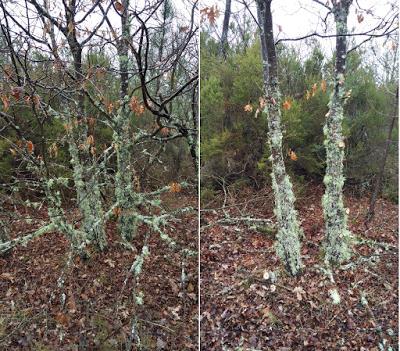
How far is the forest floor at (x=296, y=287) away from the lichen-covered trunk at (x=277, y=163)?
1.3 inches

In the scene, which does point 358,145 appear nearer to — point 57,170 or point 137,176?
point 137,176

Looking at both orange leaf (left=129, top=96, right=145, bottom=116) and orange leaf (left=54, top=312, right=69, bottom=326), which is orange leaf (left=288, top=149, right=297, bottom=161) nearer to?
orange leaf (left=129, top=96, right=145, bottom=116)

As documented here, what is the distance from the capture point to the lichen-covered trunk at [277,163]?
136 cm

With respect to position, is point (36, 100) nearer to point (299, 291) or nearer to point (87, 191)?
point (87, 191)

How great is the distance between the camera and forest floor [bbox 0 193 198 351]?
1693mm

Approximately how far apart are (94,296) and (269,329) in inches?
Answer: 34.3

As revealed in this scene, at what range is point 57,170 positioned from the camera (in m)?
1.85

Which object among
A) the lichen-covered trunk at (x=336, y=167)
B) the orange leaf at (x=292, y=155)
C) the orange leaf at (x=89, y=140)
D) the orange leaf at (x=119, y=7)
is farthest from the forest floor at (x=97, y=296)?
the orange leaf at (x=119, y=7)

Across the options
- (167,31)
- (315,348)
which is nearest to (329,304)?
(315,348)

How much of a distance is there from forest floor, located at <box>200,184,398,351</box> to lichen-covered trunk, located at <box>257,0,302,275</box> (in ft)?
0.10

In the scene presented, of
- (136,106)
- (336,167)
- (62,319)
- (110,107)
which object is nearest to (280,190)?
(336,167)

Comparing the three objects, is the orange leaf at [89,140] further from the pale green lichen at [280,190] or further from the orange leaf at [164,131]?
the pale green lichen at [280,190]

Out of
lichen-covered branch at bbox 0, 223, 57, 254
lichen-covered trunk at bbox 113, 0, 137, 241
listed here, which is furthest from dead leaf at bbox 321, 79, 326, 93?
lichen-covered branch at bbox 0, 223, 57, 254

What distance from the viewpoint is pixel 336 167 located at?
1.25 meters
